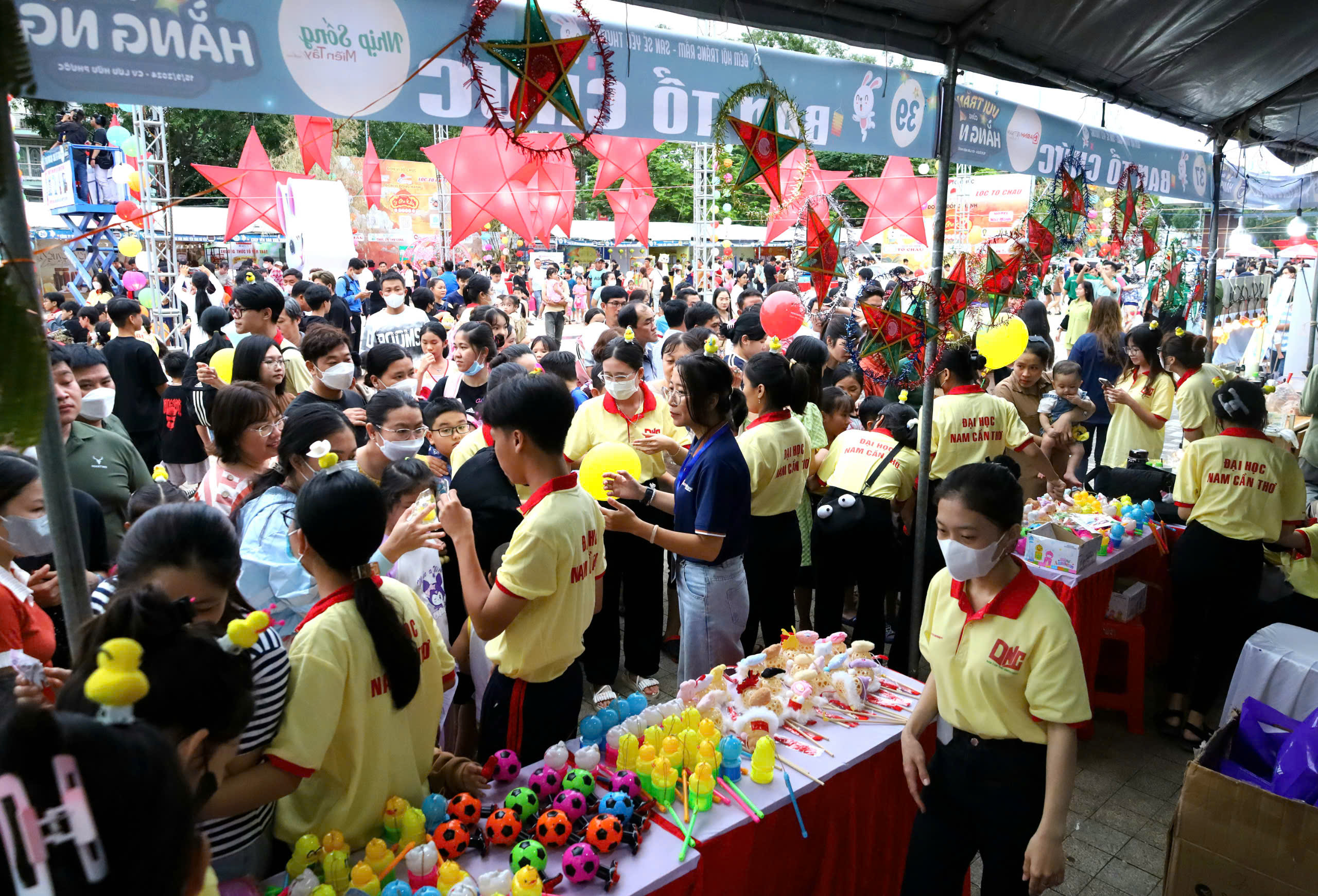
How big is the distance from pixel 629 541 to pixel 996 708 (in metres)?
2.26

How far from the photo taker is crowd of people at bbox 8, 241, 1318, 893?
5.02 ft

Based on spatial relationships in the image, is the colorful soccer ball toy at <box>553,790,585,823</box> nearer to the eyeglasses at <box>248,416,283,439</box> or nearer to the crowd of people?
the crowd of people

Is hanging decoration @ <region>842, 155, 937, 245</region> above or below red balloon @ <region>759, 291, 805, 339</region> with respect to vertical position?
above

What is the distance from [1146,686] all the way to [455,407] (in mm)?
3903

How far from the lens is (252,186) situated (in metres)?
11.3

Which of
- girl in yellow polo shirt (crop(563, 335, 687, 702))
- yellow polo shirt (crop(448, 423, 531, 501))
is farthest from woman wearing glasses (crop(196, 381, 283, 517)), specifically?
girl in yellow polo shirt (crop(563, 335, 687, 702))

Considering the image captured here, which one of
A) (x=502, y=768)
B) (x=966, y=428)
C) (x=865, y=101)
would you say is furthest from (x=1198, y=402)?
(x=502, y=768)

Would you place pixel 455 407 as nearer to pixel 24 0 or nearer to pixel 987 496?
pixel 24 0

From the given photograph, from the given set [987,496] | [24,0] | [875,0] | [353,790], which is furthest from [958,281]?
[24,0]

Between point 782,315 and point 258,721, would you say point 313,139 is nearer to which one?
point 782,315

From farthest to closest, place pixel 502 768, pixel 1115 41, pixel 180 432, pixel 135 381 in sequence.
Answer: pixel 135 381, pixel 180 432, pixel 1115 41, pixel 502 768

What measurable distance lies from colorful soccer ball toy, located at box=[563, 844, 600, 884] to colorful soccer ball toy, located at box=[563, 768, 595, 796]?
216 mm

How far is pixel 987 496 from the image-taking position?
1931mm

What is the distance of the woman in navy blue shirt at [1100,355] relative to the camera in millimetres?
6777
